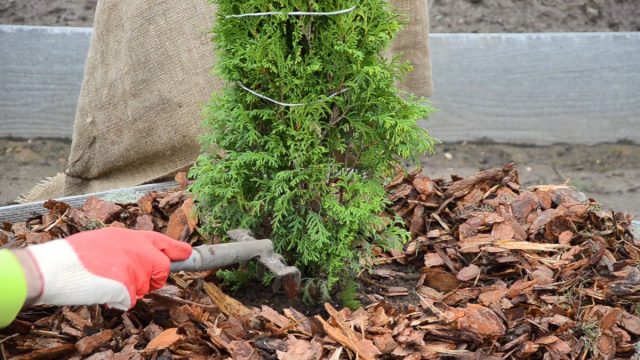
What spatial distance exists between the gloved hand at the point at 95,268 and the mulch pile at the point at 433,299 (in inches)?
13.7

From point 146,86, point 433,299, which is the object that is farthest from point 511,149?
point 433,299

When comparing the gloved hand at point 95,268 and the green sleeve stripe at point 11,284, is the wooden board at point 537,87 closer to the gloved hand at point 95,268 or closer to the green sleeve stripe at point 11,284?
the gloved hand at point 95,268

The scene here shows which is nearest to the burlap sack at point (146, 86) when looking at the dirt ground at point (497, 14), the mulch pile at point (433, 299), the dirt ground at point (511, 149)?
the mulch pile at point (433, 299)

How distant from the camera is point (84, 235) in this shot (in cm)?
A: 192

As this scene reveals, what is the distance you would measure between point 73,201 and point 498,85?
10.5 feet

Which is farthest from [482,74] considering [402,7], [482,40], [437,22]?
[402,7]

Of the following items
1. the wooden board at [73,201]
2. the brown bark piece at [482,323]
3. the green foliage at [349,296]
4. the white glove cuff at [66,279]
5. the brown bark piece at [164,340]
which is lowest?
the brown bark piece at [482,323]

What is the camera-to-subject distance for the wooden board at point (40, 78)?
17.5 ft

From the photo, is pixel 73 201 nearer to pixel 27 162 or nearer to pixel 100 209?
pixel 100 209

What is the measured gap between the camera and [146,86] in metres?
3.85

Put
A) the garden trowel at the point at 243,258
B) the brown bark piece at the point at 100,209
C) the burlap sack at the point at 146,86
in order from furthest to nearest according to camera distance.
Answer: the burlap sack at the point at 146,86 < the brown bark piece at the point at 100,209 < the garden trowel at the point at 243,258

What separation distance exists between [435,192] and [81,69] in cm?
310

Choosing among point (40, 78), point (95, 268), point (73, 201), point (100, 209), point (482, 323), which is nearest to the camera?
point (95, 268)

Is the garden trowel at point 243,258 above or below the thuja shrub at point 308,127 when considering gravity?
below
